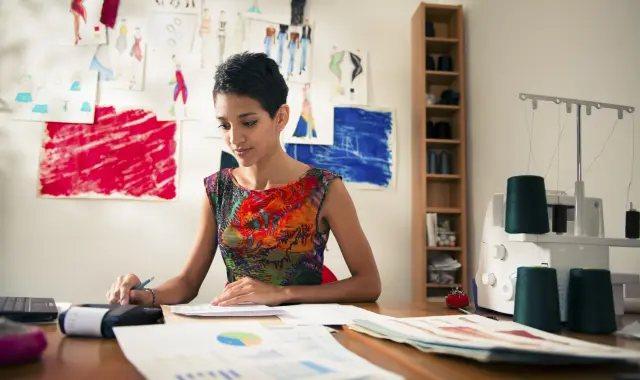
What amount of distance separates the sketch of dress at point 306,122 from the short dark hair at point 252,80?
61.0 inches

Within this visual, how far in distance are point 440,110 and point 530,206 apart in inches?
86.3

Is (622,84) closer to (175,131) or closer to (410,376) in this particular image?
(410,376)

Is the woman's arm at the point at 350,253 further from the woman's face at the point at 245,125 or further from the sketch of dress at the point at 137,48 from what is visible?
the sketch of dress at the point at 137,48

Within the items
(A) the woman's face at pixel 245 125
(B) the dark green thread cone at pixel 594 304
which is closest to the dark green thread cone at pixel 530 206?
(B) the dark green thread cone at pixel 594 304

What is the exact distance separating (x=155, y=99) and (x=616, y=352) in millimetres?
2786

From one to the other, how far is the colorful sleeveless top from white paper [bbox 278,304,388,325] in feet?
1.25

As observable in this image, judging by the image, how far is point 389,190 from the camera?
3.16 meters

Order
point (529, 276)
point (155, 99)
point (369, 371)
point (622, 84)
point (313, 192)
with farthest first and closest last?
point (155, 99), point (622, 84), point (313, 192), point (529, 276), point (369, 371)

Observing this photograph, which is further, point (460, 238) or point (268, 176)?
point (460, 238)

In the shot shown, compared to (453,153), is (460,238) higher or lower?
lower

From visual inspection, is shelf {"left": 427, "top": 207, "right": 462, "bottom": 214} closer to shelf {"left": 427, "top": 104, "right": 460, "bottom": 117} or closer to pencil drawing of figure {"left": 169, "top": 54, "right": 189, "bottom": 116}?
shelf {"left": 427, "top": 104, "right": 460, "bottom": 117}

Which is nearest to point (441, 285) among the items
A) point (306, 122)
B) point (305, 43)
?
point (306, 122)

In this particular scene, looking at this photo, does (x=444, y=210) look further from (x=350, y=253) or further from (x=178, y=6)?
(x=178, y=6)

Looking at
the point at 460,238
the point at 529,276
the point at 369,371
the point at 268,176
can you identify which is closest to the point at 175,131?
the point at 268,176
